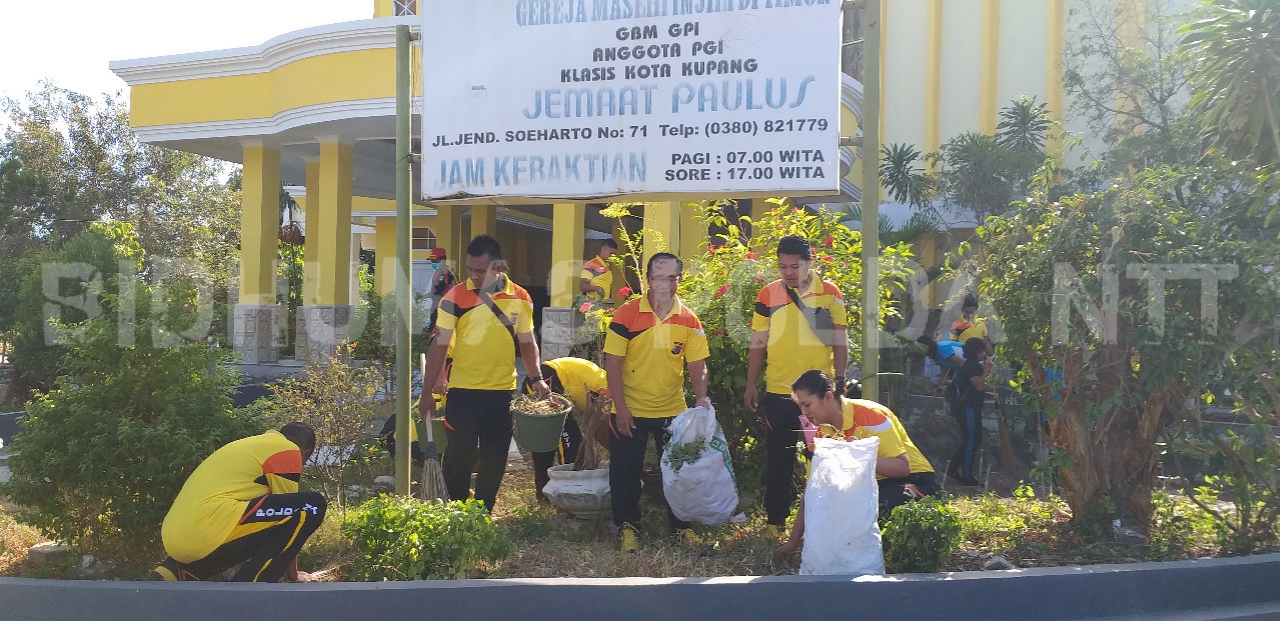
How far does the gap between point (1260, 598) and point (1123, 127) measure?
1228 cm

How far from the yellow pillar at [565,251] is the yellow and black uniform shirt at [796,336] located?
5.74 meters

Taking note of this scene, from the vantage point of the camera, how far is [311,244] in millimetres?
13625

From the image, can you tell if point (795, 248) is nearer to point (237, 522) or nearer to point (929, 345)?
point (237, 522)

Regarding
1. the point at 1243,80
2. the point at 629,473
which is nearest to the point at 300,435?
the point at 629,473

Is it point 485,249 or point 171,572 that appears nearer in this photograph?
point 171,572

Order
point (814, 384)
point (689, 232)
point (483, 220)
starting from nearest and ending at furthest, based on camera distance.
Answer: point (814, 384) < point (689, 232) < point (483, 220)

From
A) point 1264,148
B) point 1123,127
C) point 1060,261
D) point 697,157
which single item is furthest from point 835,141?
point 1123,127

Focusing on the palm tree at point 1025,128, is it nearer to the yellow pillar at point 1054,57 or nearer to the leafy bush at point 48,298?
the yellow pillar at point 1054,57

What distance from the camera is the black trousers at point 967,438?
7445mm

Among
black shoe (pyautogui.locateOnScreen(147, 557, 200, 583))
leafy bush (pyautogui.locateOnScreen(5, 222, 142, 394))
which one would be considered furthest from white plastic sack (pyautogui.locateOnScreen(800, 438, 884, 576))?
leafy bush (pyautogui.locateOnScreen(5, 222, 142, 394))

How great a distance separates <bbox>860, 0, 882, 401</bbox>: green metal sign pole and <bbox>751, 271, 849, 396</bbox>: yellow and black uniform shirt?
0.24 m

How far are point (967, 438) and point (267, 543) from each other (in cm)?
548

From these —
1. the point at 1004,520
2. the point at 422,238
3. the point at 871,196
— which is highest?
the point at 422,238

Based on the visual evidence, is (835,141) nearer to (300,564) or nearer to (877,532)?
(877,532)
